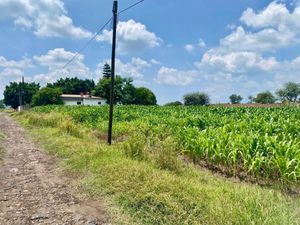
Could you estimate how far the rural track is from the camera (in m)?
5.06

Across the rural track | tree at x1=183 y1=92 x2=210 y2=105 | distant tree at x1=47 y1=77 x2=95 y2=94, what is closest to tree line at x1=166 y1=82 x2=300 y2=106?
tree at x1=183 y1=92 x2=210 y2=105

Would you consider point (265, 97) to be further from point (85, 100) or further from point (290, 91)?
point (85, 100)

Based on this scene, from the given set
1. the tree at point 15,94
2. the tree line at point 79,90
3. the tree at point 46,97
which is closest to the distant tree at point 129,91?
the tree line at point 79,90

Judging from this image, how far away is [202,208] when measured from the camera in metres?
4.79

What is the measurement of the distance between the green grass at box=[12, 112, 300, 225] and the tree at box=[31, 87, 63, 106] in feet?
239

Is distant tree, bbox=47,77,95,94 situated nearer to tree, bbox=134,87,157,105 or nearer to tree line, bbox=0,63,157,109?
tree line, bbox=0,63,157,109

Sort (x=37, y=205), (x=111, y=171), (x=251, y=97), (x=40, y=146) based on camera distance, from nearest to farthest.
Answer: (x=37, y=205) → (x=111, y=171) → (x=40, y=146) → (x=251, y=97)

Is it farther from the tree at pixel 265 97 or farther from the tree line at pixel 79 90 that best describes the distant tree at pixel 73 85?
the tree at pixel 265 97

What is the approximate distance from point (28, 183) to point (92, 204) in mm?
2296

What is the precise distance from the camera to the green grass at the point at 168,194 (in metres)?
4.20

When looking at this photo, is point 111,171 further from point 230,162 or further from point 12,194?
point 230,162

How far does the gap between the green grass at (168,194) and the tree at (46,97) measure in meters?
72.9

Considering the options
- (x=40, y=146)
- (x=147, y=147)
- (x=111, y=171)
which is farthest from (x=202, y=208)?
(x=40, y=146)

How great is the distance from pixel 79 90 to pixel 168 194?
4104 inches
